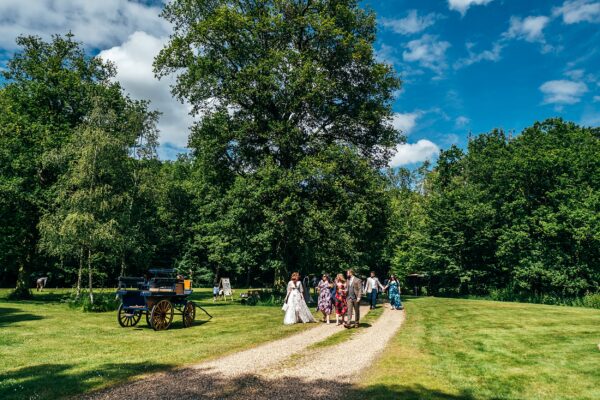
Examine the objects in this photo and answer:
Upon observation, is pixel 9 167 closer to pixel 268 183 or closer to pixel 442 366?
pixel 268 183

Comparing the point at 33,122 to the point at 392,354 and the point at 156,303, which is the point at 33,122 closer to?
the point at 156,303

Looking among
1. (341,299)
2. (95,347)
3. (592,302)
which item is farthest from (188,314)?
(592,302)

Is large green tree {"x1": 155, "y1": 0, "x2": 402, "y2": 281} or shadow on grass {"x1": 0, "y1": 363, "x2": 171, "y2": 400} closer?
shadow on grass {"x1": 0, "y1": 363, "x2": 171, "y2": 400}

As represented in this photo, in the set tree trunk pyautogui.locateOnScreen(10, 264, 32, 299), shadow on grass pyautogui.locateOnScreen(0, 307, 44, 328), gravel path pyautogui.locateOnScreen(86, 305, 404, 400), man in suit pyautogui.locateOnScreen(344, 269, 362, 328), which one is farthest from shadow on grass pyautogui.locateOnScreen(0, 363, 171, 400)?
tree trunk pyautogui.locateOnScreen(10, 264, 32, 299)

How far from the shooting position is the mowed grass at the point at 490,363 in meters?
7.86

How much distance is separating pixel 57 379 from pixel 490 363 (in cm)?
1011

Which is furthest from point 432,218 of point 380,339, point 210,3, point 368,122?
point 380,339

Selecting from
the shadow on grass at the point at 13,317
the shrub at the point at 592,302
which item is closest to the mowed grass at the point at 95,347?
the shadow on grass at the point at 13,317

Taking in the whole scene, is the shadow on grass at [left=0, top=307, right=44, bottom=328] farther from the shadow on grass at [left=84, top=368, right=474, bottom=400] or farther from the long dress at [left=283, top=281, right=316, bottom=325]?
the shadow on grass at [left=84, top=368, right=474, bottom=400]

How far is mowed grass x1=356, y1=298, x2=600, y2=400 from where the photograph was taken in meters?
7.86

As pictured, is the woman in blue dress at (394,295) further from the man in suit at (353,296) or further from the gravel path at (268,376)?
the gravel path at (268,376)

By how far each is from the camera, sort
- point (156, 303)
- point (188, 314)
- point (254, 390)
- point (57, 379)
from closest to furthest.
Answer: point (254, 390)
point (57, 379)
point (156, 303)
point (188, 314)

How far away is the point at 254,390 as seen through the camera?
25.2ft

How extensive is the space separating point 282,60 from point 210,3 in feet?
26.0
